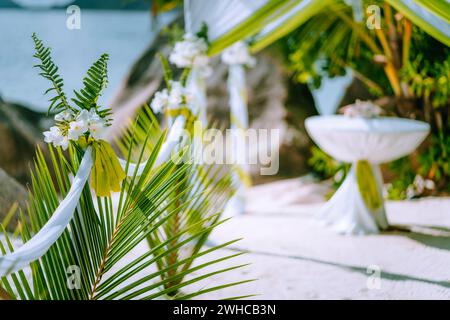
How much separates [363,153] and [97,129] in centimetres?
209

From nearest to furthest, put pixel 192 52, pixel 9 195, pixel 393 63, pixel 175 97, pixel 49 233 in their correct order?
1. pixel 49 233
2. pixel 9 195
3. pixel 175 97
4. pixel 192 52
5. pixel 393 63

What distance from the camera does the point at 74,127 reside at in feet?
5.62

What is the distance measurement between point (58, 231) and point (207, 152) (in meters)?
1.40

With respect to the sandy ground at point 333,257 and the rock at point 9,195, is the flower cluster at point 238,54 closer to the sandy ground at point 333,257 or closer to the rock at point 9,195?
the sandy ground at point 333,257

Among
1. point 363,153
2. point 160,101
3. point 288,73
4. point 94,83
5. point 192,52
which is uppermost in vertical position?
point 288,73

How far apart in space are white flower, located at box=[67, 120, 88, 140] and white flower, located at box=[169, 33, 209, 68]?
5.54 feet

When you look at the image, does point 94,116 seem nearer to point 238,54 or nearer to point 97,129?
point 97,129

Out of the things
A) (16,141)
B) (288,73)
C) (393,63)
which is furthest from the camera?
(288,73)

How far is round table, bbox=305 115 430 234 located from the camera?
11.0 ft

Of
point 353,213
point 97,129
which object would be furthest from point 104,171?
point 353,213

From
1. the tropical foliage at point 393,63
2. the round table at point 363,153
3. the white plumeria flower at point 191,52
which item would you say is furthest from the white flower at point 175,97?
the tropical foliage at point 393,63

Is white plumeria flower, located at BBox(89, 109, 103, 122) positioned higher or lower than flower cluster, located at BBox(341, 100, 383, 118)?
lower

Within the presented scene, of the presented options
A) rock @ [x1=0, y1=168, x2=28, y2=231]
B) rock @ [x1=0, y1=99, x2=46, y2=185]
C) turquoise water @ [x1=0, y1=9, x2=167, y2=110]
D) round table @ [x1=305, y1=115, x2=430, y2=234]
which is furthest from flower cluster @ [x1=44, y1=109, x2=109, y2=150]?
turquoise water @ [x1=0, y1=9, x2=167, y2=110]

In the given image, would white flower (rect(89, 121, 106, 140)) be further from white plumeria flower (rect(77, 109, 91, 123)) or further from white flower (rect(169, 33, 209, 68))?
white flower (rect(169, 33, 209, 68))
